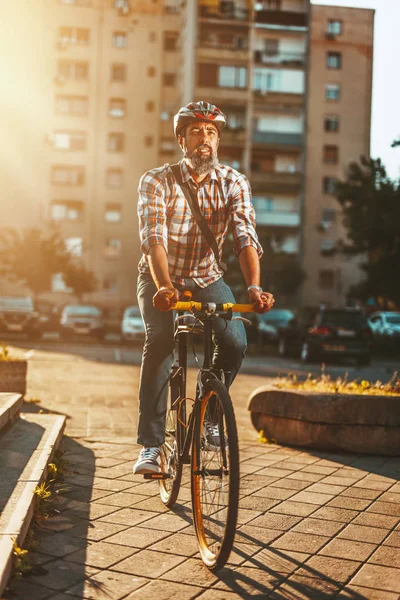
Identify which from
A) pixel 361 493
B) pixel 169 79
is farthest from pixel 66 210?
pixel 361 493

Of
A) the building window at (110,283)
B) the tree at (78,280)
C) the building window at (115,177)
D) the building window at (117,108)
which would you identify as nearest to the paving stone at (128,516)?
the tree at (78,280)

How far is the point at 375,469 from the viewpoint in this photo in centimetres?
648

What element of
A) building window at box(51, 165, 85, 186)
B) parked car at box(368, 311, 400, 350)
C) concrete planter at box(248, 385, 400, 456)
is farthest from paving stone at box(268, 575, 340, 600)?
building window at box(51, 165, 85, 186)

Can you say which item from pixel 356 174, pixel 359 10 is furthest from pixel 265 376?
pixel 359 10

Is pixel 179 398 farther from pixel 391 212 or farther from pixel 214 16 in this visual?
pixel 214 16

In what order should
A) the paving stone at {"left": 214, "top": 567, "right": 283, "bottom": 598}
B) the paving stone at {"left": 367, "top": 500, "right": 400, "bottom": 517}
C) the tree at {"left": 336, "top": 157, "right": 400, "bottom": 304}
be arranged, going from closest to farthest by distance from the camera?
1. the paving stone at {"left": 214, "top": 567, "right": 283, "bottom": 598}
2. the paving stone at {"left": 367, "top": 500, "right": 400, "bottom": 517}
3. the tree at {"left": 336, "top": 157, "right": 400, "bottom": 304}

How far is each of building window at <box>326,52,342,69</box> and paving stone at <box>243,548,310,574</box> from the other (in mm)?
66870

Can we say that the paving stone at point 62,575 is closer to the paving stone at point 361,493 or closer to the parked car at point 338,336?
the paving stone at point 361,493

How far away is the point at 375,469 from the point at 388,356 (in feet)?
83.3

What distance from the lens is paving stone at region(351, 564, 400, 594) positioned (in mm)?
3564

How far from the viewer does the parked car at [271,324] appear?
111 feet

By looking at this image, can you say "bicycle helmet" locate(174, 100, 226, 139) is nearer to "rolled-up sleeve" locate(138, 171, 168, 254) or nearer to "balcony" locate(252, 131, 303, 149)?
"rolled-up sleeve" locate(138, 171, 168, 254)

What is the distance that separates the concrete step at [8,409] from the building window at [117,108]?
58.8m

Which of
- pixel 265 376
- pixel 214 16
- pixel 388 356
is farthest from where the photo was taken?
pixel 214 16
